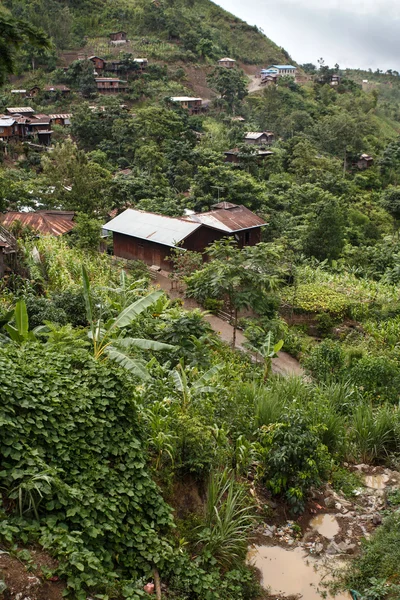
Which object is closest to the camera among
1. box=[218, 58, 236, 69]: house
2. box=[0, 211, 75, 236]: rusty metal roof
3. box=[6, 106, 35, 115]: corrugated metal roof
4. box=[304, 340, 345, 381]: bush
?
box=[304, 340, 345, 381]: bush

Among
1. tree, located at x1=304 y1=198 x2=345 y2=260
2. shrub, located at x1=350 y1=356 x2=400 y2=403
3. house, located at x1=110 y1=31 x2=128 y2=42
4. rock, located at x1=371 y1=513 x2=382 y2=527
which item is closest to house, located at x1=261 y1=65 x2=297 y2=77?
house, located at x1=110 y1=31 x2=128 y2=42

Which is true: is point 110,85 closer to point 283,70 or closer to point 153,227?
point 283,70

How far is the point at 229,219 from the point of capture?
21984mm

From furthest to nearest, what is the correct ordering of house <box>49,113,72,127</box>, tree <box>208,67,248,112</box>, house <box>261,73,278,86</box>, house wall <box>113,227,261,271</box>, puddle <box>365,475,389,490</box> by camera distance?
house <box>261,73,278,86</box> → tree <box>208,67,248,112</box> → house <box>49,113,72,127</box> → house wall <box>113,227,261,271</box> → puddle <box>365,475,389,490</box>

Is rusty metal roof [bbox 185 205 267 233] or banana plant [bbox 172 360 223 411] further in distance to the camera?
rusty metal roof [bbox 185 205 267 233]

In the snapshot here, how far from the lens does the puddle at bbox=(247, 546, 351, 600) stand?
5441mm

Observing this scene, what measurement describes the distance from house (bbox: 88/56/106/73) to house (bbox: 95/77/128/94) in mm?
3364

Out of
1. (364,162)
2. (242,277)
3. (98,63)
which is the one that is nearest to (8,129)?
(98,63)

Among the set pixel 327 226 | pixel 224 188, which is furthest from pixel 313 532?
pixel 224 188

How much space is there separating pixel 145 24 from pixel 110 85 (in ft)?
72.7

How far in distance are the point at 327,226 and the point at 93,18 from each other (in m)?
59.9

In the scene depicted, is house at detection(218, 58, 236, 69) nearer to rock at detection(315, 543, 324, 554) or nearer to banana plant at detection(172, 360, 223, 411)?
banana plant at detection(172, 360, 223, 411)

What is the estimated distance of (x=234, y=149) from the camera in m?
41.3

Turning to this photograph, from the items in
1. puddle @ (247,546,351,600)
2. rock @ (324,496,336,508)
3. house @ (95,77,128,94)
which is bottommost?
puddle @ (247,546,351,600)
